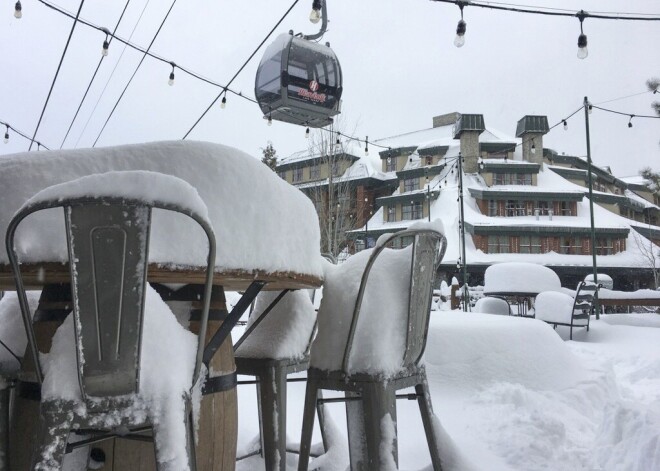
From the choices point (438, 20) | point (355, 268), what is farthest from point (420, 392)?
point (438, 20)

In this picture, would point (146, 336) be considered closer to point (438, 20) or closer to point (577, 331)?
point (438, 20)

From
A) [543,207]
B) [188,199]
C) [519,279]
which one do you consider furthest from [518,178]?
[188,199]

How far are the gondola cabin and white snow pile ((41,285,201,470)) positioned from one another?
711 cm

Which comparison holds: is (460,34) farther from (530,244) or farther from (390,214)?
(390,214)

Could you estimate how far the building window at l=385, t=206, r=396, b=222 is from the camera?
34.2 m

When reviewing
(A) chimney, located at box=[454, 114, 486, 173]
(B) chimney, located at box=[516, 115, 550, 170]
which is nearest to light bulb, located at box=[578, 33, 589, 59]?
(A) chimney, located at box=[454, 114, 486, 173]

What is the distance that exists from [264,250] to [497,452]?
1817mm

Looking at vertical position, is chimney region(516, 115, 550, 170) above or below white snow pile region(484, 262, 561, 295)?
above

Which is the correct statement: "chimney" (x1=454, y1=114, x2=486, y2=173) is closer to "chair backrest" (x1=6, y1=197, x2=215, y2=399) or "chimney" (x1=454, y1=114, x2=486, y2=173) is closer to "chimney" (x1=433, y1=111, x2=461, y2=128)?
"chimney" (x1=433, y1=111, x2=461, y2=128)

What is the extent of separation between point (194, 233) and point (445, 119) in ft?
143

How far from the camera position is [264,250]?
3.97ft

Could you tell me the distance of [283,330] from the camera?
2.12 metres

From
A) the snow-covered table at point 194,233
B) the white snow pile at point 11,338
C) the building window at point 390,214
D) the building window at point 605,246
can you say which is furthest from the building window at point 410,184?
the snow-covered table at point 194,233

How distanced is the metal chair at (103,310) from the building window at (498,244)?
3147 cm
